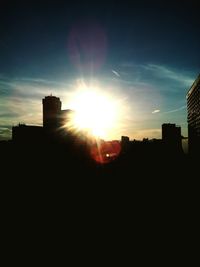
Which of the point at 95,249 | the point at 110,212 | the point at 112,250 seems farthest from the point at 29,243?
the point at 110,212

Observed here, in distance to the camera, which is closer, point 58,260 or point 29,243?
point 58,260

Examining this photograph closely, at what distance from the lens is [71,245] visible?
1100 cm

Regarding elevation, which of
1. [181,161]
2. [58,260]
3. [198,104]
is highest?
[198,104]

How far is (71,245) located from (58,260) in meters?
1.22

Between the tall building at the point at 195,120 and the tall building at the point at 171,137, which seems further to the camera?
the tall building at the point at 171,137

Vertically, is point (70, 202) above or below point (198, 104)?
below

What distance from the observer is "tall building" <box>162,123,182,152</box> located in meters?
41.8

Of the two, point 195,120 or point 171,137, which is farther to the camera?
point 171,137

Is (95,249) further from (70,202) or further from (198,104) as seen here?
(198,104)

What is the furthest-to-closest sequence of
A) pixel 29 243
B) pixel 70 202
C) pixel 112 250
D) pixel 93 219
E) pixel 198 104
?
pixel 198 104
pixel 70 202
pixel 93 219
pixel 29 243
pixel 112 250

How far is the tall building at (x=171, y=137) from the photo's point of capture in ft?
137

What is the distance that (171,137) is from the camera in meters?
43.1

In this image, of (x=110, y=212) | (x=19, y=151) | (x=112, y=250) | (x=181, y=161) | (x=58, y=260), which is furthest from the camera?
(x=181, y=161)

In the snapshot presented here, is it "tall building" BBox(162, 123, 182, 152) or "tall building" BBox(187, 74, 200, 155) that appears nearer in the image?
"tall building" BBox(187, 74, 200, 155)
